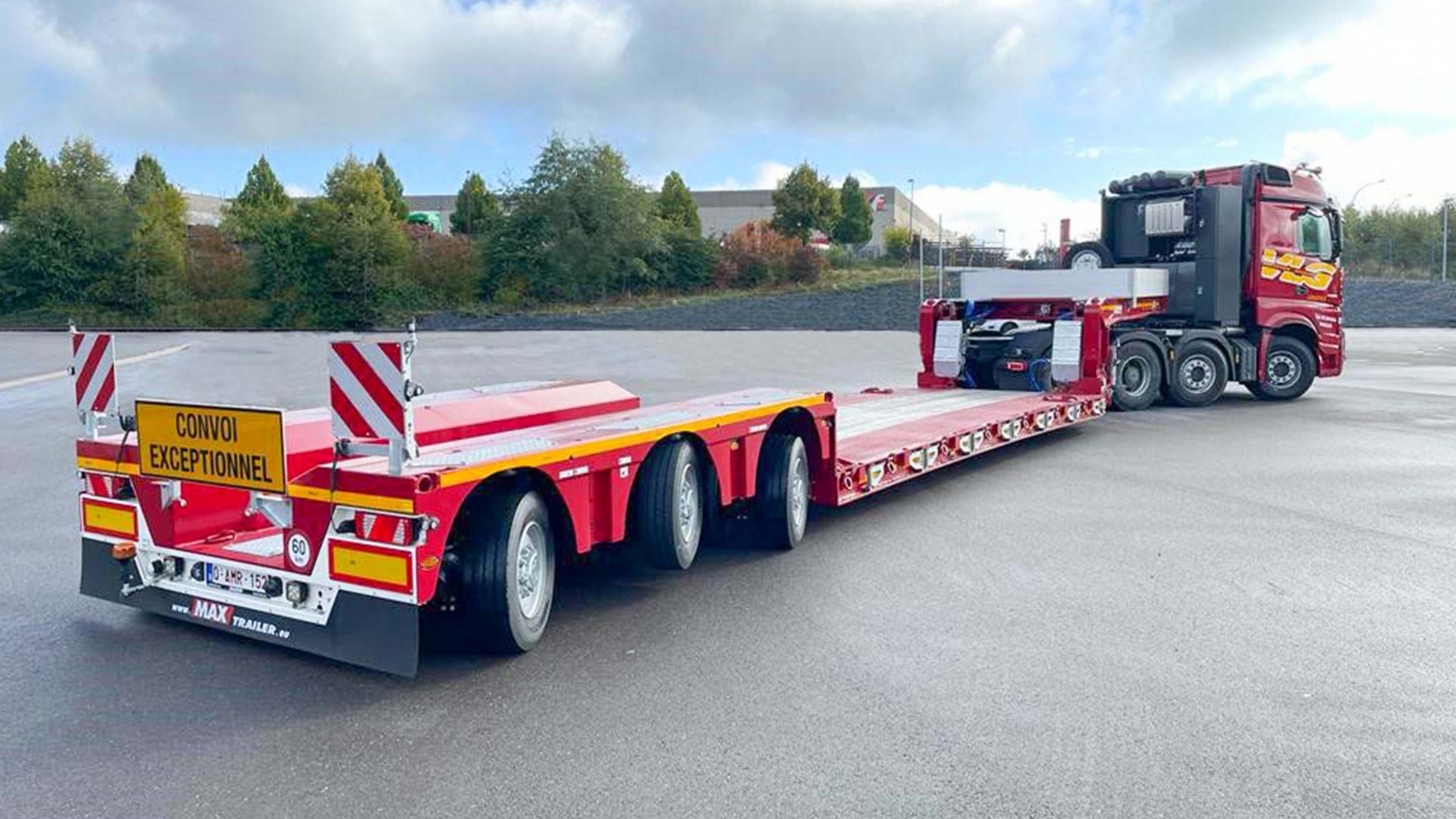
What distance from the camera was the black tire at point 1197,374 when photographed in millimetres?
16703

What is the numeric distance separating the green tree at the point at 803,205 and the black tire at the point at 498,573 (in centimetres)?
5501

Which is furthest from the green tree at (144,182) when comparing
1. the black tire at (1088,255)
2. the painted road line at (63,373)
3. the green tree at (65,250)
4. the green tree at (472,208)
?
the black tire at (1088,255)

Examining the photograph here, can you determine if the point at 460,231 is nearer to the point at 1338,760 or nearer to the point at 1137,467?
the point at 1137,467

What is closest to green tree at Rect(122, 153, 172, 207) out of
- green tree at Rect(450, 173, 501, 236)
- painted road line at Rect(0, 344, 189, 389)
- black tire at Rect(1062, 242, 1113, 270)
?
green tree at Rect(450, 173, 501, 236)

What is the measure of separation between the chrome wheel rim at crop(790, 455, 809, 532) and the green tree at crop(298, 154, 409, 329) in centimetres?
4674

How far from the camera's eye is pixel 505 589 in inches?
205

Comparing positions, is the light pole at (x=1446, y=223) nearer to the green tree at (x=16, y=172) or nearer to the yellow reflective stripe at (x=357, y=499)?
the yellow reflective stripe at (x=357, y=499)

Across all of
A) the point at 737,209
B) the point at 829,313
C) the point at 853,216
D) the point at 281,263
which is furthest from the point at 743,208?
the point at 829,313

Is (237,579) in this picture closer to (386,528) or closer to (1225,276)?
(386,528)

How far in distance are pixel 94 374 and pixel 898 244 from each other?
56671 millimetres

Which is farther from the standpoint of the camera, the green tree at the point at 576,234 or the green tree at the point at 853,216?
the green tree at the point at 853,216

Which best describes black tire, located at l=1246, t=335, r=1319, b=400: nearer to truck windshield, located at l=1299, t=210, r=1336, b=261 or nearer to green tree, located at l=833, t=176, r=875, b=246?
truck windshield, located at l=1299, t=210, r=1336, b=261

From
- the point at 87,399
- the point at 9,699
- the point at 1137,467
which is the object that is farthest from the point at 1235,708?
the point at 1137,467

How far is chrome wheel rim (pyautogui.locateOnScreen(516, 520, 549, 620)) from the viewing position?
5.47 meters
